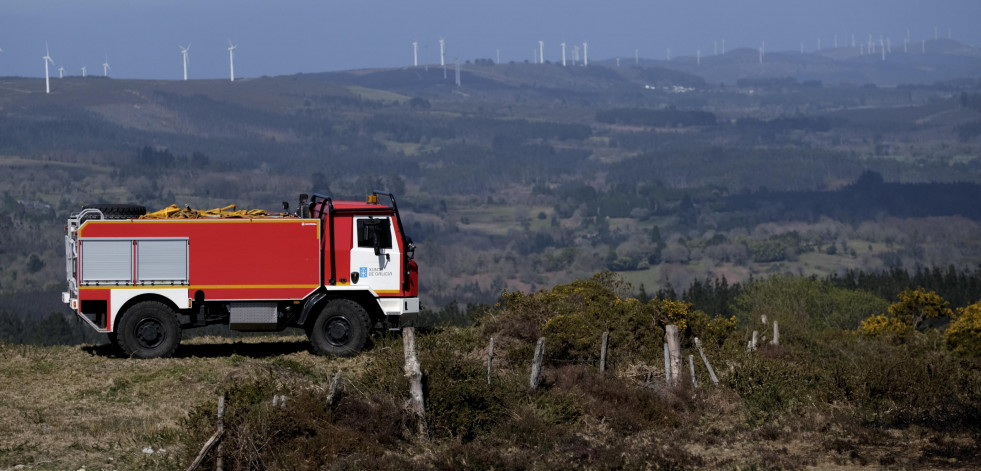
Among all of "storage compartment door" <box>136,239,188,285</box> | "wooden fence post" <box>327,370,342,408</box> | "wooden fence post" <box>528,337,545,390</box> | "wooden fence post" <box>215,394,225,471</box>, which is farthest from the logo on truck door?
"wooden fence post" <box>215,394,225,471</box>

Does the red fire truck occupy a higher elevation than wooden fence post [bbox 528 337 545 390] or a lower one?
higher

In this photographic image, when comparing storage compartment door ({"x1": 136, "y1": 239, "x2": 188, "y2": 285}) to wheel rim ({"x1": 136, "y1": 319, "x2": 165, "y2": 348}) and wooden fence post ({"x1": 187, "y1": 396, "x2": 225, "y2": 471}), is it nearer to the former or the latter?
wheel rim ({"x1": 136, "y1": 319, "x2": 165, "y2": 348})

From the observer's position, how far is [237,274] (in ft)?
105

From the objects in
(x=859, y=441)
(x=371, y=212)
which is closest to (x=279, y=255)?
(x=371, y=212)

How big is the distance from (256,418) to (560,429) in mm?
6363

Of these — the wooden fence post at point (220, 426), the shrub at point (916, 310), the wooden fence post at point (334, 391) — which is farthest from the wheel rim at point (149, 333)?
the shrub at point (916, 310)

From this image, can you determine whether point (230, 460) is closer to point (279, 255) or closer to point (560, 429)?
point (560, 429)

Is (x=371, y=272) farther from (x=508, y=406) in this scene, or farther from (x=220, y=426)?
(x=220, y=426)

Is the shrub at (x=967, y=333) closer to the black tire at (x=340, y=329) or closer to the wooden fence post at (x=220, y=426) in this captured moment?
the black tire at (x=340, y=329)

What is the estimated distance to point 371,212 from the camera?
32.7 m

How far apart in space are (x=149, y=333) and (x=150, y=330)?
8cm

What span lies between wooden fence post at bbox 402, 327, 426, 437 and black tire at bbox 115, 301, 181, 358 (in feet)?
32.1

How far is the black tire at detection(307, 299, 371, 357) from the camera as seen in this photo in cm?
3250

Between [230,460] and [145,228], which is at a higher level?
[145,228]
